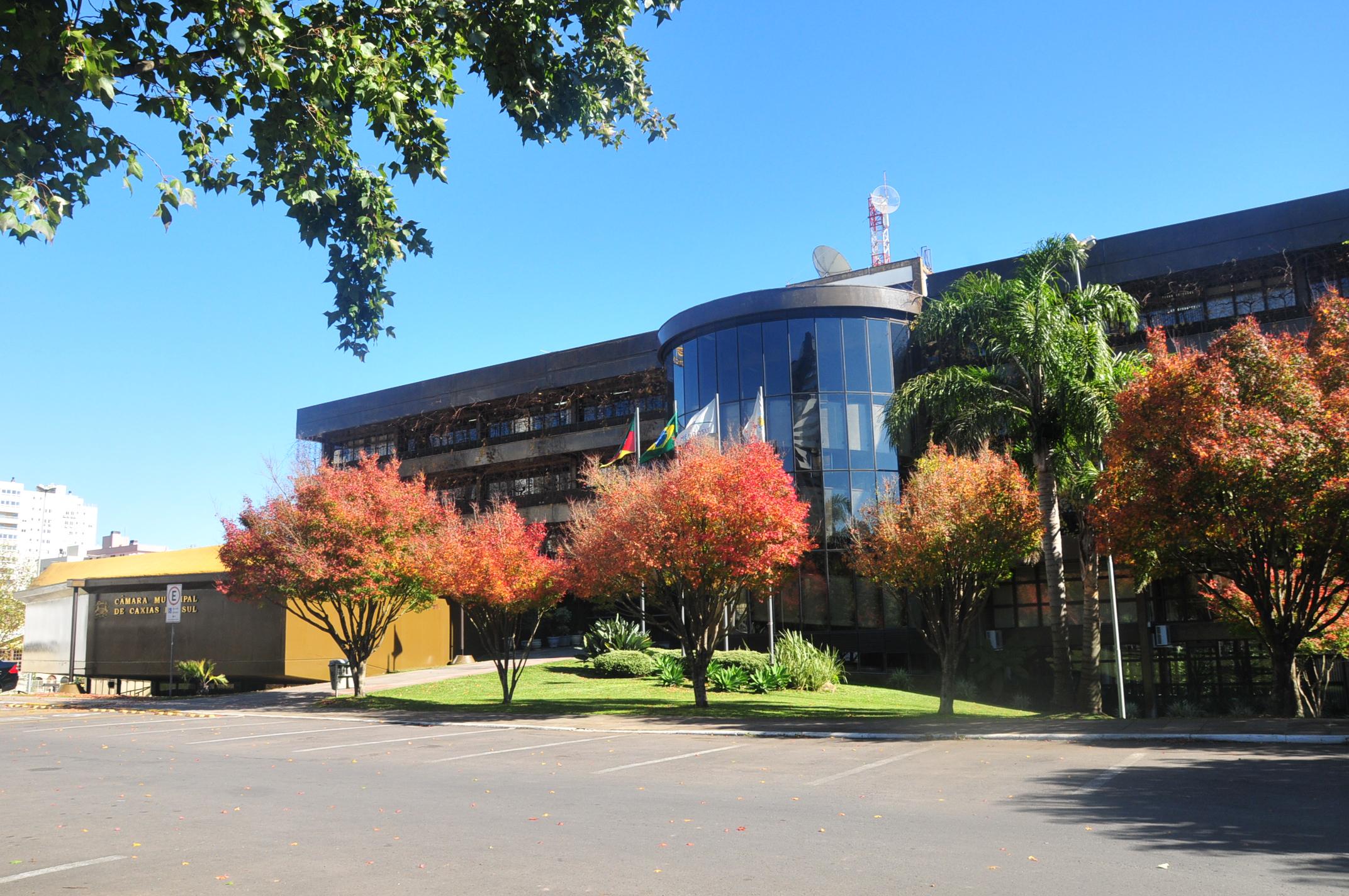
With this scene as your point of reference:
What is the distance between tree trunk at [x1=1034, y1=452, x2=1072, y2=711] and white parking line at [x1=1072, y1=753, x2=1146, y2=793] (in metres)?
Result: 9.67

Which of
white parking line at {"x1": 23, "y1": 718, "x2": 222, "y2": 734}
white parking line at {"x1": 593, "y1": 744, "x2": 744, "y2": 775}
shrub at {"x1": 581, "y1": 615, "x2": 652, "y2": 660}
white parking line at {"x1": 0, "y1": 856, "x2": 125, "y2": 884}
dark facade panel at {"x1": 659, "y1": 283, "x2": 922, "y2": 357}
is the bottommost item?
white parking line at {"x1": 23, "y1": 718, "x2": 222, "y2": 734}

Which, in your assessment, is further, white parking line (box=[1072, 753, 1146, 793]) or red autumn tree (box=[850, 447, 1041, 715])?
red autumn tree (box=[850, 447, 1041, 715])

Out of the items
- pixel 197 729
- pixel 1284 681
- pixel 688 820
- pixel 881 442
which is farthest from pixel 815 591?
pixel 688 820

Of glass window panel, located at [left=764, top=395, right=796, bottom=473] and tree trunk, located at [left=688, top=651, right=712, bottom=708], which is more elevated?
glass window panel, located at [left=764, top=395, right=796, bottom=473]

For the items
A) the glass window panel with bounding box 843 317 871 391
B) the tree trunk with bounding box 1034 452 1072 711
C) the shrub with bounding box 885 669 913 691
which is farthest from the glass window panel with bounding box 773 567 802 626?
the tree trunk with bounding box 1034 452 1072 711

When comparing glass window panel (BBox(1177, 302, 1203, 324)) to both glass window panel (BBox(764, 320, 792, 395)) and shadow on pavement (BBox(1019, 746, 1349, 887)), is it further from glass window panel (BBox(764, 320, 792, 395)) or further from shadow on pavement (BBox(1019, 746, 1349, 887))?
shadow on pavement (BBox(1019, 746, 1349, 887))

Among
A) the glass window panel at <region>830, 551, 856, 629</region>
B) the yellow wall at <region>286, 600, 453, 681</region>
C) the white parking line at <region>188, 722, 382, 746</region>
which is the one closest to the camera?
the white parking line at <region>188, 722, 382, 746</region>

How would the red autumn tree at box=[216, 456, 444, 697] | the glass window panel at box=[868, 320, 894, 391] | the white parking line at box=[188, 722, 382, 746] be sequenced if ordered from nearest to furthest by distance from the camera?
the white parking line at box=[188, 722, 382, 746] → the red autumn tree at box=[216, 456, 444, 697] → the glass window panel at box=[868, 320, 894, 391]

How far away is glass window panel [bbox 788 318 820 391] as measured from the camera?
35.8 metres

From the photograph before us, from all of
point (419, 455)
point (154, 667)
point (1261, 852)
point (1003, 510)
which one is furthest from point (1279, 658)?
point (419, 455)

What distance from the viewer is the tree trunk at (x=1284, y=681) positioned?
58.5ft

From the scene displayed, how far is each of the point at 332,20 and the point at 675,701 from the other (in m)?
20.5

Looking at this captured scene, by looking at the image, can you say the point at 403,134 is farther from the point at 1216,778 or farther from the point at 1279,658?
the point at 1279,658

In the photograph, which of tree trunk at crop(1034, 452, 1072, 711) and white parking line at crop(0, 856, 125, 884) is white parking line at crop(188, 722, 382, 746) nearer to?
white parking line at crop(0, 856, 125, 884)
